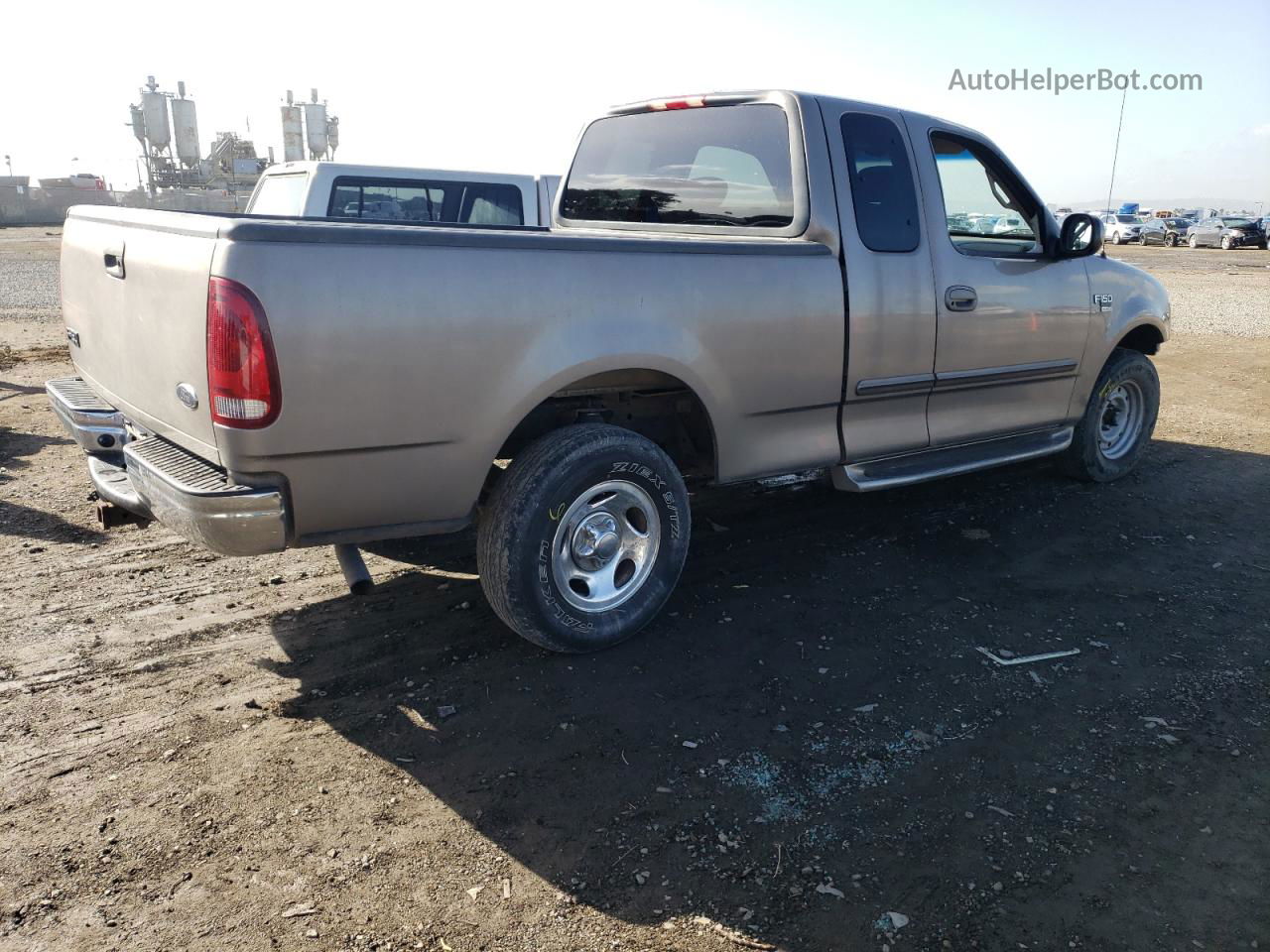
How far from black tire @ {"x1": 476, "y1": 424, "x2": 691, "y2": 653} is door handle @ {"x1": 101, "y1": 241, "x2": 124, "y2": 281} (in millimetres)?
1525

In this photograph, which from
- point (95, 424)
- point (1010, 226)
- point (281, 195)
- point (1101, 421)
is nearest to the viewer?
point (95, 424)

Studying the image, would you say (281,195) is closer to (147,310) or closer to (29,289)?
(147,310)

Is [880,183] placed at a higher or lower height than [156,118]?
lower

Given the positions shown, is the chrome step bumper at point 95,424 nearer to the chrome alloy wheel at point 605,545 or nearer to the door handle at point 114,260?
the door handle at point 114,260

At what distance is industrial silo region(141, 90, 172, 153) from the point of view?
5375 cm

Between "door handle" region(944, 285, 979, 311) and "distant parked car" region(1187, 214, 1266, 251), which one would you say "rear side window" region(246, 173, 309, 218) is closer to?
"door handle" region(944, 285, 979, 311)

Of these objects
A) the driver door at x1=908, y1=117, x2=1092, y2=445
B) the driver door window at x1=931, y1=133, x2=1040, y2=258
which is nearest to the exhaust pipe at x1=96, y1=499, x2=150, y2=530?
the driver door at x1=908, y1=117, x2=1092, y2=445

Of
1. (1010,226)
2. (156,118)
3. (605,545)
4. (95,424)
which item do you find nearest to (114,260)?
(95,424)

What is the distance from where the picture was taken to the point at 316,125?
53531mm

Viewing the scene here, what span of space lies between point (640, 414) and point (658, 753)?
5.28ft

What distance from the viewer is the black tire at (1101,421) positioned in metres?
5.89

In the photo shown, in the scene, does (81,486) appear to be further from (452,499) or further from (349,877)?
(349,877)

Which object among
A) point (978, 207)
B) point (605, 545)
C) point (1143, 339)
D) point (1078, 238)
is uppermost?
point (978, 207)

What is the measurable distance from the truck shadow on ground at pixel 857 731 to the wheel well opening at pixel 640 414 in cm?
64
